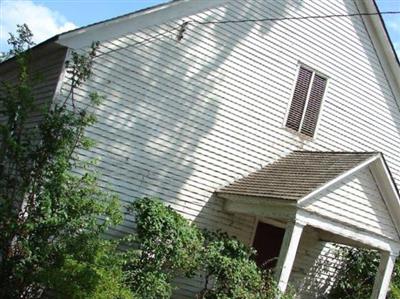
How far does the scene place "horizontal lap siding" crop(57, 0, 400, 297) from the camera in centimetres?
1116

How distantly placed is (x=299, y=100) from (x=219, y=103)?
8.32 feet

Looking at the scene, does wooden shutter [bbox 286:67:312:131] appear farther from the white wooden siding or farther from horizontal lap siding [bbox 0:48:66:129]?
horizontal lap siding [bbox 0:48:66:129]

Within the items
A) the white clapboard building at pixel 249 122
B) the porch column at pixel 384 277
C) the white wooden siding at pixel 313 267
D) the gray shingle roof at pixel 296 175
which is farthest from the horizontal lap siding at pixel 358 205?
the white wooden siding at pixel 313 267

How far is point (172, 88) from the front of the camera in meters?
11.8

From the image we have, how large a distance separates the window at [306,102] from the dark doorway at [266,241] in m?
2.51

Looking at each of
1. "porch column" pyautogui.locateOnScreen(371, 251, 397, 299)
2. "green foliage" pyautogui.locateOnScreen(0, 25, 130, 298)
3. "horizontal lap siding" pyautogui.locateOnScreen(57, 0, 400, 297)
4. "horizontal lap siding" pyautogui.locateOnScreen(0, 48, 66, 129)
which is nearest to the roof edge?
"horizontal lap siding" pyautogui.locateOnScreen(57, 0, 400, 297)

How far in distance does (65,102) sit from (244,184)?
430 cm

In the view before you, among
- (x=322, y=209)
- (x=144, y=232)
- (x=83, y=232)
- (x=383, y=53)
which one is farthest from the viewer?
(x=383, y=53)

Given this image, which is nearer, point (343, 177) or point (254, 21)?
point (343, 177)

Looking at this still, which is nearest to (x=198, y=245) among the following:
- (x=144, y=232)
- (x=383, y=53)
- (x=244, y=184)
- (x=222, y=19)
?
(x=144, y=232)

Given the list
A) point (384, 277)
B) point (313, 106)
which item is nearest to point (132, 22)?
point (313, 106)

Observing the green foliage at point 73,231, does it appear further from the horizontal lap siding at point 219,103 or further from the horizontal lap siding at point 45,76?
the horizontal lap siding at point 219,103

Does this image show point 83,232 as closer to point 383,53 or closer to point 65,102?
point 65,102

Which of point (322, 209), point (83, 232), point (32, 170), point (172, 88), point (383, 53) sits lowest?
point (83, 232)
